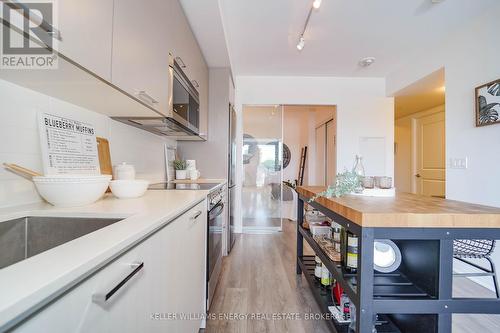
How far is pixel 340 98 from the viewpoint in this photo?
383cm

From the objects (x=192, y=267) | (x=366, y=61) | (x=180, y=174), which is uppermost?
(x=366, y=61)

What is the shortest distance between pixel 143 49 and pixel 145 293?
3.95ft

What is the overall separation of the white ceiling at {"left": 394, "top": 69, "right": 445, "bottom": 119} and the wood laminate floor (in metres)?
2.55

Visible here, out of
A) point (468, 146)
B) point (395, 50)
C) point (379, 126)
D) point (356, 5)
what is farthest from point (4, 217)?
point (379, 126)

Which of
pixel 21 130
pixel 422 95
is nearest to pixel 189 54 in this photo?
pixel 21 130

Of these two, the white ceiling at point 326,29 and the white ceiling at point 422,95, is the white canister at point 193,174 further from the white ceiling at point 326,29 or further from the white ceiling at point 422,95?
the white ceiling at point 422,95

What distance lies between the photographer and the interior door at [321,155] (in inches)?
186

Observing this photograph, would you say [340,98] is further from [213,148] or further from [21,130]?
[21,130]

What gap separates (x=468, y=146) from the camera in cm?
232

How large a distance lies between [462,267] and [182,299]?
3.11m

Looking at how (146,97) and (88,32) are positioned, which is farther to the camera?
(146,97)

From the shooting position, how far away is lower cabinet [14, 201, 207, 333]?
0.43 meters

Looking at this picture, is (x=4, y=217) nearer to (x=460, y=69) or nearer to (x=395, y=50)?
(x=460, y=69)

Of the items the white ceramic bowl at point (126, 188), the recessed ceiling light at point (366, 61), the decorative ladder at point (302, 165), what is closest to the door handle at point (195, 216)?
the white ceramic bowl at point (126, 188)
